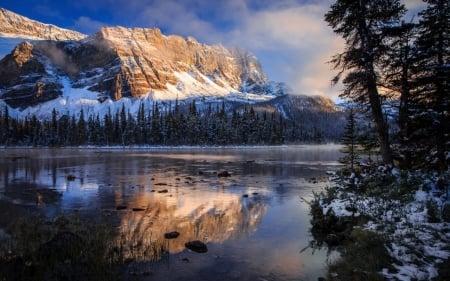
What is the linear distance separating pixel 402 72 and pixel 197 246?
50.8 feet

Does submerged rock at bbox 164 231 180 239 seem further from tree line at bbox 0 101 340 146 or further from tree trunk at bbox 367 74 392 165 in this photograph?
tree line at bbox 0 101 340 146

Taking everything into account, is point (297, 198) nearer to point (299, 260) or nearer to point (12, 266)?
point (299, 260)

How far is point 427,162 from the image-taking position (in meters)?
18.5

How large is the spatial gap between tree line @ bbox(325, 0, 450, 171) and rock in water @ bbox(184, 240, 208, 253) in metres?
11.5

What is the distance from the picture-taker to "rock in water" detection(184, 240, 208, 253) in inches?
557

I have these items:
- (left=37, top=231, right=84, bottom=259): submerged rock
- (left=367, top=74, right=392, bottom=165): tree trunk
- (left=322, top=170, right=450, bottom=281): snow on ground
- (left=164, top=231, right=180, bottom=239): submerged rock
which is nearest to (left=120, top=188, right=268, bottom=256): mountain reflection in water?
(left=164, top=231, right=180, bottom=239): submerged rock

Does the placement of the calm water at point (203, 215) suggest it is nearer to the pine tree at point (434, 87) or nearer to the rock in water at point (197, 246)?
the rock in water at point (197, 246)

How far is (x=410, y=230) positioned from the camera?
11211 mm

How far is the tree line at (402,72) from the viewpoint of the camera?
58.1 feet

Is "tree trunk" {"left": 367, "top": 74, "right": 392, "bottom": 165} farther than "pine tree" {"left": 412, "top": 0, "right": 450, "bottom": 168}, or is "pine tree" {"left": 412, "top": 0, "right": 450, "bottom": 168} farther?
"tree trunk" {"left": 367, "top": 74, "right": 392, "bottom": 165}

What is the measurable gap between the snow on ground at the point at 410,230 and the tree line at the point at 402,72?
4.61 m

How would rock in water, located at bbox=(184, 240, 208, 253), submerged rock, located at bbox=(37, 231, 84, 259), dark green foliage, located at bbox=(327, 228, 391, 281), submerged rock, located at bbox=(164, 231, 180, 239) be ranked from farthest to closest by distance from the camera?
submerged rock, located at bbox=(164, 231, 180, 239) < rock in water, located at bbox=(184, 240, 208, 253) < submerged rock, located at bbox=(37, 231, 84, 259) < dark green foliage, located at bbox=(327, 228, 391, 281)

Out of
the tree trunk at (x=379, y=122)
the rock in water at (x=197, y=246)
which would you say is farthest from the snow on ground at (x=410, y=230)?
the rock in water at (x=197, y=246)

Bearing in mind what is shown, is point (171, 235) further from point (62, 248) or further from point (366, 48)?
point (366, 48)
